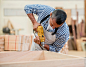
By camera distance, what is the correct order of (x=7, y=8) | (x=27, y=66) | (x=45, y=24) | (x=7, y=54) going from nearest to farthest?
(x=27, y=66), (x=7, y=54), (x=45, y=24), (x=7, y=8)

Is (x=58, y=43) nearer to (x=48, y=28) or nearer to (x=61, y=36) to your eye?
(x=61, y=36)

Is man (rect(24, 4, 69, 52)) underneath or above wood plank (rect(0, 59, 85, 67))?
above

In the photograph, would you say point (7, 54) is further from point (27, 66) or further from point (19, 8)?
point (19, 8)

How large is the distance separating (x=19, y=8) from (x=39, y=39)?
218 inches

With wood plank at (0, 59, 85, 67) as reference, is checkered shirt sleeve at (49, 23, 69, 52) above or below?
above

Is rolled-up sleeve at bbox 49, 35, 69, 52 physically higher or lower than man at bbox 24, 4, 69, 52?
lower

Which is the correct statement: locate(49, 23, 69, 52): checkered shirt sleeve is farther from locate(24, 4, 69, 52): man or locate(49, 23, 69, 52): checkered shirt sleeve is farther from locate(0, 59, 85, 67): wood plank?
locate(0, 59, 85, 67): wood plank

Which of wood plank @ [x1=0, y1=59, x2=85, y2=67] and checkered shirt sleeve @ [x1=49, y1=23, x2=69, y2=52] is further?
checkered shirt sleeve @ [x1=49, y1=23, x2=69, y2=52]

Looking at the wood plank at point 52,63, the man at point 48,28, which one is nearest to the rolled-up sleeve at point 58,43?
the man at point 48,28

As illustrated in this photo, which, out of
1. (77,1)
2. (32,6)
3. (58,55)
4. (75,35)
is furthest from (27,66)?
(77,1)

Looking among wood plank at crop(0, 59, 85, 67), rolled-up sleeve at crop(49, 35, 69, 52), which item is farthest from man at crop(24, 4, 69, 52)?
wood plank at crop(0, 59, 85, 67)

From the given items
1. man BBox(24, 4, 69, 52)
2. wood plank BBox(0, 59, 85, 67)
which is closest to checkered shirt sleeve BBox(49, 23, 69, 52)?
man BBox(24, 4, 69, 52)

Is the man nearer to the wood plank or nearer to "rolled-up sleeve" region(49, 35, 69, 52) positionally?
"rolled-up sleeve" region(49, 35, 69, 52)

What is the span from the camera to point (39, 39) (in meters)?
1.19
